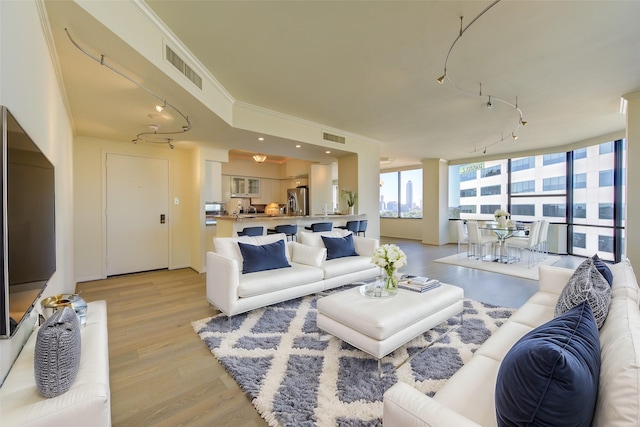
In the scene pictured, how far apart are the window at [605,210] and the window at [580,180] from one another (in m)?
0.68

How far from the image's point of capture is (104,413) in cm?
119

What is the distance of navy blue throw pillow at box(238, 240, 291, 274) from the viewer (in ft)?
11.3

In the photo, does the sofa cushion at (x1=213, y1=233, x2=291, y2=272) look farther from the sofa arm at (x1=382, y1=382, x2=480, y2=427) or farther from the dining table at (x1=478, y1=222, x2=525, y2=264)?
the dining table at (x1=478, y1=222, x2=525, y2=264)

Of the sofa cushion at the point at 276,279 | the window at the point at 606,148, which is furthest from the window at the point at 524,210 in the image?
the sofa cushion at the point at 276,279

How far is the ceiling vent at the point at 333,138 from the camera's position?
18.8ft

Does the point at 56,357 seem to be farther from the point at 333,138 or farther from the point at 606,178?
the point at 606,178

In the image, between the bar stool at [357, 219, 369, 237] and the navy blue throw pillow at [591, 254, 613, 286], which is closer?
the navy blue throw pillow at [591, 254, 613, 286]

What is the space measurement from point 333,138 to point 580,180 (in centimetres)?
627

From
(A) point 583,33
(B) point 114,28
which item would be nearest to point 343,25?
(B) point 114,28

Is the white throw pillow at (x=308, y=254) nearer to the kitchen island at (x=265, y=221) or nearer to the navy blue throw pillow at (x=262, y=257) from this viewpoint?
the navy blue throw pillow at (x=262, y=257)

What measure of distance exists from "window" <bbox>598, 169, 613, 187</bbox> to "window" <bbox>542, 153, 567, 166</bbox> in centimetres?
105

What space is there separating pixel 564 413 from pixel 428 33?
292 cm

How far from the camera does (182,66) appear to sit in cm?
287

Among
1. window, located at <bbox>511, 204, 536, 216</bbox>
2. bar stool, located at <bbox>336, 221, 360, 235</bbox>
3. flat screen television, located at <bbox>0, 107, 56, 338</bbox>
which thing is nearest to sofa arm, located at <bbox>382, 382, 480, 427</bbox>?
flat screen television, located at <bbox>0, 107, 56, 338</bbox>
